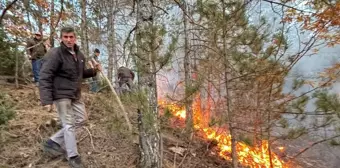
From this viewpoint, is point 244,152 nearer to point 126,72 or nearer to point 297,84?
point 297,84

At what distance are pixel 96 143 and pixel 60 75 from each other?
1.76 meters

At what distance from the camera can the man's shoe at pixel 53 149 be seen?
431 cm

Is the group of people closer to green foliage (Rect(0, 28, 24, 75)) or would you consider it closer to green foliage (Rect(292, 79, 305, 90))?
green foliage (Rect(292, 79, 305, 90))

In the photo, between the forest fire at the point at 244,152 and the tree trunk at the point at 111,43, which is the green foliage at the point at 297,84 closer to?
the forest fire at the point at 244,152

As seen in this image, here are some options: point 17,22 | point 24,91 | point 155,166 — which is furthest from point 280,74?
point 17,22

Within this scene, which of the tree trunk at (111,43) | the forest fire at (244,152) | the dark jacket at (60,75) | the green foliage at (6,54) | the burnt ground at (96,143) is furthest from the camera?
Result: the tree trunk at (111,43)

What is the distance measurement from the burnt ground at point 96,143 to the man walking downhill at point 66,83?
37 cm

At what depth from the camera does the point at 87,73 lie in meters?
4.27

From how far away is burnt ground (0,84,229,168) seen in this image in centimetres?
417

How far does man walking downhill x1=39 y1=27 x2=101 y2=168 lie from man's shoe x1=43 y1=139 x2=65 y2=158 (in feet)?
1.51

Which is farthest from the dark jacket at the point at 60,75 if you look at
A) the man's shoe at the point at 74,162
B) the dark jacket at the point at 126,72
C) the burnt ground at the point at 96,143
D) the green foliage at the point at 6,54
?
the green foliage at the point at 6,54

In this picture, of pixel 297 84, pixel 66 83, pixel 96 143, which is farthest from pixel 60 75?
pixel 297 84

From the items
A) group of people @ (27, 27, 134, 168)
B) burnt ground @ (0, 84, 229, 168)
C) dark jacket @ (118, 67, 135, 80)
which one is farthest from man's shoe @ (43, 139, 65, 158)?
dark jacket @ (118, 67, 135, 80)

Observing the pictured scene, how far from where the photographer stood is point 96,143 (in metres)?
5.12
